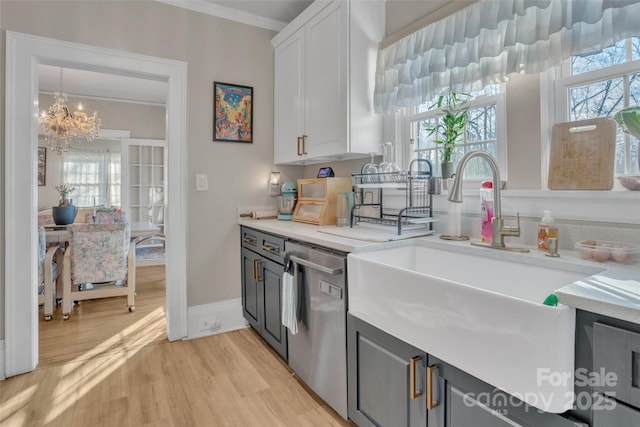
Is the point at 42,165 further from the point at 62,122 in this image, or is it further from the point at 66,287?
the point at 66,287

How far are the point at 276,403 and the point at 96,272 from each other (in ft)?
7.75

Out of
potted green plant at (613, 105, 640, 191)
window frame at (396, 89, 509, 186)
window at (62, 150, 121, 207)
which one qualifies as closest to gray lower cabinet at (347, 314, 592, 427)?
potted green plant at (613, 105, 640, 191)

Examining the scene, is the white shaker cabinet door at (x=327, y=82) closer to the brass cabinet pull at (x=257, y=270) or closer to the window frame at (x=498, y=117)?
the window frame at (x=498, y=117)

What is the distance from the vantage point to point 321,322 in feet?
5.39

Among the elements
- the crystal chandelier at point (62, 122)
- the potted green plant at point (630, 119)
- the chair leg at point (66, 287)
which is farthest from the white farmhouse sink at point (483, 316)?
the crystal chandelier at point (62, 122)

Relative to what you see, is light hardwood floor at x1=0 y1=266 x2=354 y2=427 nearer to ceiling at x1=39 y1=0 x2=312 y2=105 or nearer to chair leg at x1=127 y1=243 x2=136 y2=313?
chair leg at x1=127 y1=243 x2=136 y2=313

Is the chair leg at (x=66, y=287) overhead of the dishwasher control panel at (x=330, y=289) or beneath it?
beneath

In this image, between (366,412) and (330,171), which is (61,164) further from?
(366,412)

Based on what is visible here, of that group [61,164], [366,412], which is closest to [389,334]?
[366,412]

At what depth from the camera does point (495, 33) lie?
4.80 feet

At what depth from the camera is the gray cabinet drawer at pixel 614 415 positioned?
0.64 metres

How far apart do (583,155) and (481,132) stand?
0.53 meters

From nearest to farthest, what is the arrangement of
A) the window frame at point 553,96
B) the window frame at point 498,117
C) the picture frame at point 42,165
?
1. the window frame at point 553,96
2. the window frame at point 498,117
3. the picture frame at point 42,165

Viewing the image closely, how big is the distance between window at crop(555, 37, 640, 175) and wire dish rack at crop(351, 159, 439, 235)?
0.65 meters
